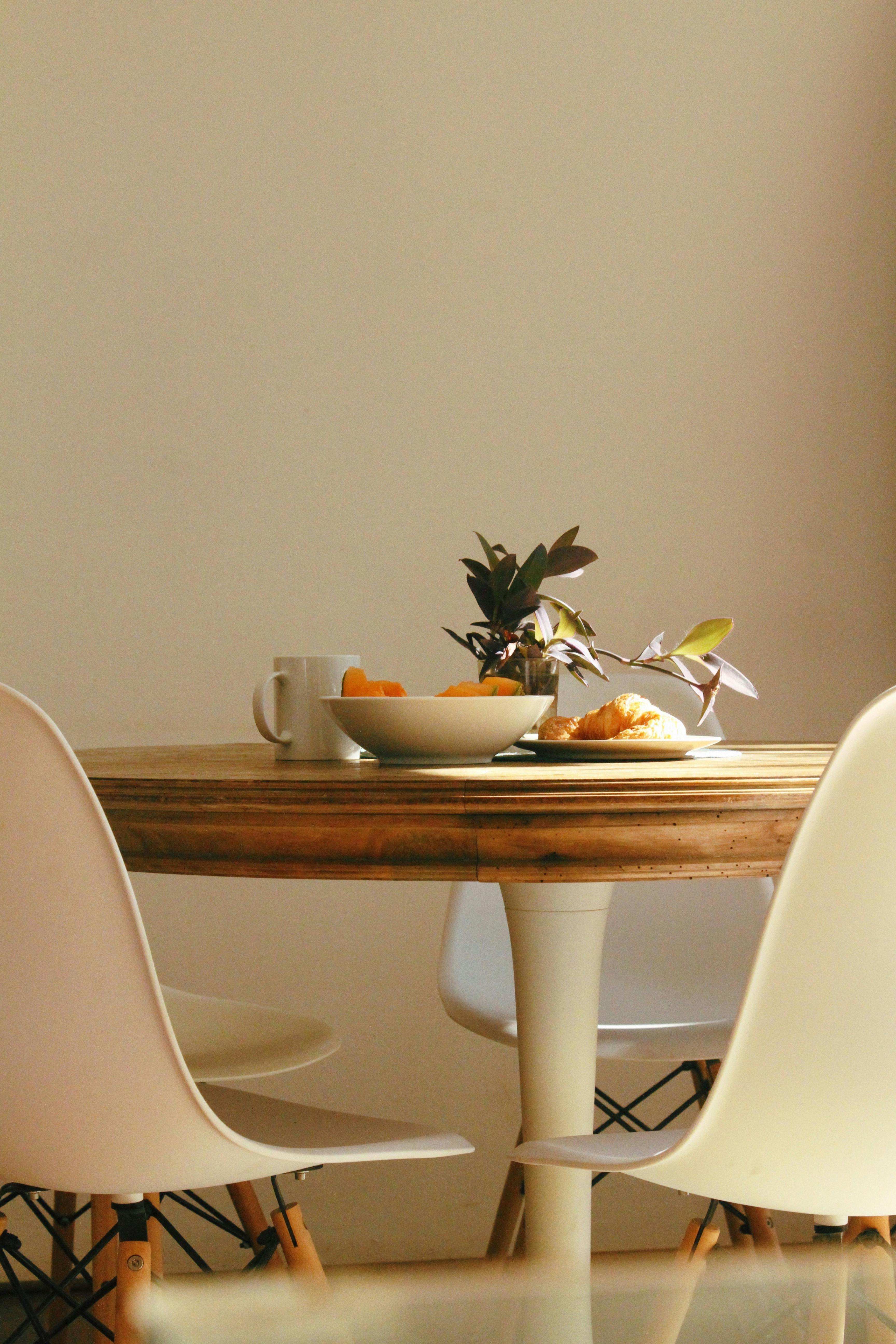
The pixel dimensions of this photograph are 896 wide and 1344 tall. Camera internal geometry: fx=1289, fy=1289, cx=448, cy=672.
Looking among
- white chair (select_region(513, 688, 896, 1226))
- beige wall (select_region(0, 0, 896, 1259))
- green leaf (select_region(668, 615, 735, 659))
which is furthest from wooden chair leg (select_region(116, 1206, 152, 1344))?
beige wall (select_region(0, 0, 896, 1259))

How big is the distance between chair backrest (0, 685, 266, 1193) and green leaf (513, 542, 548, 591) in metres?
0.53

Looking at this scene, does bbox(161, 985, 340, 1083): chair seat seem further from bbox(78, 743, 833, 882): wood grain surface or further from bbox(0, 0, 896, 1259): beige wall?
bbox(0, 0, 896, 1259): beige wall

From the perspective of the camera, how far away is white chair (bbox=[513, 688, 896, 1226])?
81 cm

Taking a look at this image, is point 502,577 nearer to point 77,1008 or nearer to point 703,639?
point 703,639

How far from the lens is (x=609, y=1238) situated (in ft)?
8.00

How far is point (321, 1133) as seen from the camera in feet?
3.50

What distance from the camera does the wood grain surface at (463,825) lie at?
0.88 m

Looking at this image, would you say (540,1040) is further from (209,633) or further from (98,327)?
(98,327)

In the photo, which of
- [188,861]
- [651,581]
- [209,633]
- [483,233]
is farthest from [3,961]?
[483,233]

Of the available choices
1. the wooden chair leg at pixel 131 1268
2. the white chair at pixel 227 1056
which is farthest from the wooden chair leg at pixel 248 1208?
the wooden chair leg at pixel 131 1268

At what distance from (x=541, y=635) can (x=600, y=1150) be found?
1.70 feet

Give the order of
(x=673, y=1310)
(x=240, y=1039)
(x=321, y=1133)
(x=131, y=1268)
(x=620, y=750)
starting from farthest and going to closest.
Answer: (x=240, y=1039) < (x=620, y=750) < (x=321, y=1133) < (x=131, y=1268) < (x=673, y=1310)

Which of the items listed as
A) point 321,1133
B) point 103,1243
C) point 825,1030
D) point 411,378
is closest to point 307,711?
point 321,1133

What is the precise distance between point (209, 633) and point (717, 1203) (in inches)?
64.3
